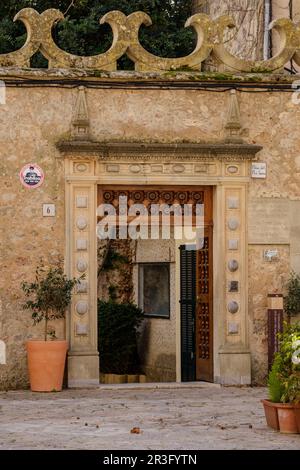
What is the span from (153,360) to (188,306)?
3.71 m

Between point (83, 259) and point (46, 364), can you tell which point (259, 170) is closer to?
point (83, 259)

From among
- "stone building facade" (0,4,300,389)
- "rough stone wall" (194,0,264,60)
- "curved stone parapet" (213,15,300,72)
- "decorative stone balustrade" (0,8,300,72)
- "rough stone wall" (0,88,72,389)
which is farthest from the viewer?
"rough stone wall" (194,0,264,60)

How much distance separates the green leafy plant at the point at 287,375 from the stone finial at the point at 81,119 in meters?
5.39

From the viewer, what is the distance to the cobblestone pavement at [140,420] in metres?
10.3

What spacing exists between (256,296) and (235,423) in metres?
4.51

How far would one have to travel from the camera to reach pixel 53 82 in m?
15.7

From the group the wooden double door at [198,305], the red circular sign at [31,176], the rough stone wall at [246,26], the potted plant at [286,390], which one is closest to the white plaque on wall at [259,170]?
the wooden double door at [198,305]

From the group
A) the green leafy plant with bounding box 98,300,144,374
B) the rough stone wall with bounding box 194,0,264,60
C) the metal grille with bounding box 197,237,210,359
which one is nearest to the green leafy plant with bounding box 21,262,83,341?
the metal grille with bounding box 197,237,210,359

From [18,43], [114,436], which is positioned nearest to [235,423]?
[114,436]

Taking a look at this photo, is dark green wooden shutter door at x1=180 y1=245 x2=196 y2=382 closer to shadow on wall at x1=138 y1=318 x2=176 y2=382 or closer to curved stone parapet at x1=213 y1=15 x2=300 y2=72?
shadow on wall at x1=138 y1=318 x2=176 y2=382

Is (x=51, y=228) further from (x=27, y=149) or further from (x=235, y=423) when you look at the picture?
(x=235, y=423)

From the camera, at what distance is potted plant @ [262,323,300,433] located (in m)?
10.8

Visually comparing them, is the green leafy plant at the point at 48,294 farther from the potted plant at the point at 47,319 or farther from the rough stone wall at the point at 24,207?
the rough stone wall at the point at 24,207

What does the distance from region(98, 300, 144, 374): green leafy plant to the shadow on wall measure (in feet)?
1.08
